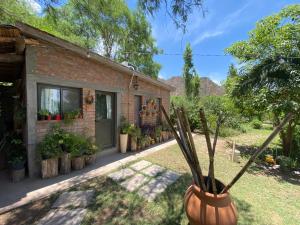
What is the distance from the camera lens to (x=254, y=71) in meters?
6.65

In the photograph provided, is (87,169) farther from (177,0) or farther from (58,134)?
(177,0)

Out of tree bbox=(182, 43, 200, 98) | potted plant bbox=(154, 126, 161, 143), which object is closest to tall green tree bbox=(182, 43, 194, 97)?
tree bbox=(182, 43, 200, 98)

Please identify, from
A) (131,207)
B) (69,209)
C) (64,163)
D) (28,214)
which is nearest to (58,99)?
(64,163)

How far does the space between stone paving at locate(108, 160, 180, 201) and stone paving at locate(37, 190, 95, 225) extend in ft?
2.87

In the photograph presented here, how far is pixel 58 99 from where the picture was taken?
5.00 metres

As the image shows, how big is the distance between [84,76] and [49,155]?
8.40 feet

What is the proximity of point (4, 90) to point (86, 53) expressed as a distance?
15.5 ft

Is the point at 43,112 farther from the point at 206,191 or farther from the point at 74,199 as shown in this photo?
the point at 206,191

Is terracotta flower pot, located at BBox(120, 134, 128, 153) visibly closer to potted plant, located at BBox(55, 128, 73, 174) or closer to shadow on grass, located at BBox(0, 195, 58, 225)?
potted plant, located at BBox(55, 128, 73, 174)

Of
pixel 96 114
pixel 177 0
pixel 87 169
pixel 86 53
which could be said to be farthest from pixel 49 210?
pixel 177 0

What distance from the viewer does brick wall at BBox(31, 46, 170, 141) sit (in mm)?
4562

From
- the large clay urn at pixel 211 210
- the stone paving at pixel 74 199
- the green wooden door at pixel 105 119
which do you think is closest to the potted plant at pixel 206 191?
the large clay urn at pixel 211 210

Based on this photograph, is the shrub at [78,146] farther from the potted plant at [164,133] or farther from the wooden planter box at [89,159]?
the potted plant at [164,133]

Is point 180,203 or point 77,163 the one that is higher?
point 77,163
